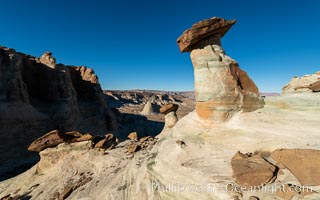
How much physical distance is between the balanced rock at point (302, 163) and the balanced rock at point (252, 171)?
42 cm

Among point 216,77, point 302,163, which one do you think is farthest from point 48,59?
point 302,163

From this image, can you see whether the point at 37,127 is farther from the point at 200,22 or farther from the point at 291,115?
the point at 291,115

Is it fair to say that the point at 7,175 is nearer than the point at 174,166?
No

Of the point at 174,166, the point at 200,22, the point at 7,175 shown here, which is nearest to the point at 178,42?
the point at 200,22

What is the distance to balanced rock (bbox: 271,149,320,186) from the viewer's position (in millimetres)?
4969

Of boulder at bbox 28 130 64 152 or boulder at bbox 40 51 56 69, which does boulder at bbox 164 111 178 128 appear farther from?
boulder at bbox 40 51 56 69

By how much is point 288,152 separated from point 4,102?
24126 millimetres

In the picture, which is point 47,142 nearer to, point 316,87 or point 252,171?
point 252,171

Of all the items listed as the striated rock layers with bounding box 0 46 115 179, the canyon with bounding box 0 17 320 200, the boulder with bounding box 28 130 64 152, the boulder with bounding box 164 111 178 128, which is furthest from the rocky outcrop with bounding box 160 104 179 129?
the striated rock layers with bounding box 0 46 115 179

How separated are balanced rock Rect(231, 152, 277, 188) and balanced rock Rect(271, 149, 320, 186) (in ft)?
1.38

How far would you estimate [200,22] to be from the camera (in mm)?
8555

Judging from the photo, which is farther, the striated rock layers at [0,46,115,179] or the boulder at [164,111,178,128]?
the striated rock layers at [0,46,115,179]

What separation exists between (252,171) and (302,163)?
1.30m

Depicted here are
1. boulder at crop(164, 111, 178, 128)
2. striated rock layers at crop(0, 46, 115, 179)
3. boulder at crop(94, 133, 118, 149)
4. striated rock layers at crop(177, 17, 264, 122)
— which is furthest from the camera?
striated rock layers at crop(0, 46, 115, 179)
